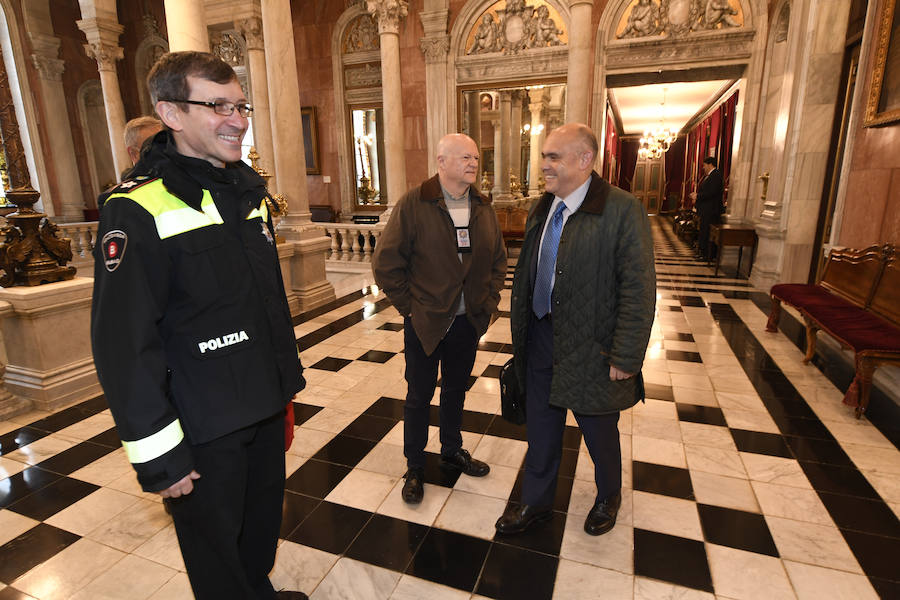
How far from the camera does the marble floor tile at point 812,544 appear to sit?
1986 millimetres

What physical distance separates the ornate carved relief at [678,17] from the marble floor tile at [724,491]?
8.35 m

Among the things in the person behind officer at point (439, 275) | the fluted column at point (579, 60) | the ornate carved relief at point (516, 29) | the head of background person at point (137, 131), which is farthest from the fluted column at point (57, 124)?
the person behind officer at point (439, 275)

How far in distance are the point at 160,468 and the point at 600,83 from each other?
9.57m

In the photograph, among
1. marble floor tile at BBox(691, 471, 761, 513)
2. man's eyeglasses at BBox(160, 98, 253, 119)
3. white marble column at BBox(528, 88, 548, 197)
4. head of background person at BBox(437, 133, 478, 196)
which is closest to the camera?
man's eyeglasses at BBox(160, 98, 253, 119)

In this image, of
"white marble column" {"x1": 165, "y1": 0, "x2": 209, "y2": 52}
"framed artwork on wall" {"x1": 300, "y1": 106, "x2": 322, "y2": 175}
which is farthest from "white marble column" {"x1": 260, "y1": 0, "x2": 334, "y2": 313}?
"framed artwork on wall" {"x1": 300, "y1": 106, "x2": 322, "y2": 175}

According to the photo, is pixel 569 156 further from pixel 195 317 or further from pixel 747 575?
pixel 747 575

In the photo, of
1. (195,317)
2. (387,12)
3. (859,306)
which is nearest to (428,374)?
(195,317)

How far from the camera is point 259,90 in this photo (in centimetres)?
969

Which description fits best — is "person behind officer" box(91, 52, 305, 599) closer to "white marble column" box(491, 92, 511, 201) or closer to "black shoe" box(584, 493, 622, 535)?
"black shoe" box(584, 493, 622, 535)

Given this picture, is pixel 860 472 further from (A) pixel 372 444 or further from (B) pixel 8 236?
(B) pixel 8 236

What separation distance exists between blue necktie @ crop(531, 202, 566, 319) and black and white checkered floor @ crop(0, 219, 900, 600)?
104 centimetres

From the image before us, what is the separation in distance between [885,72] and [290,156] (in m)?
6.28

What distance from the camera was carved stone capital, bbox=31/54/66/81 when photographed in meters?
11.1

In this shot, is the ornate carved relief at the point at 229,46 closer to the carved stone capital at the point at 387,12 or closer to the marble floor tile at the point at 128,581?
the carved stone capital at the point at 387,12
